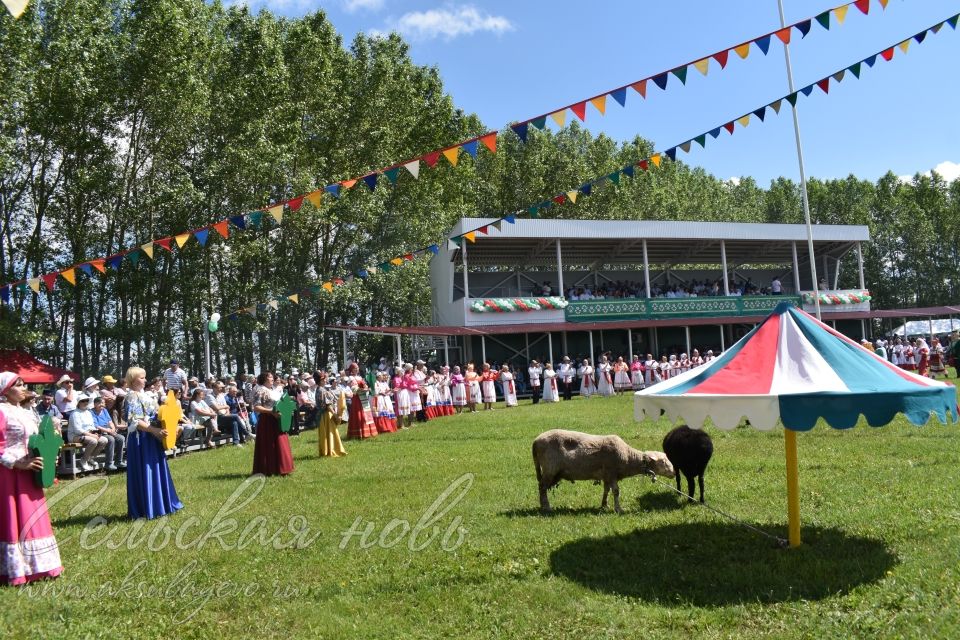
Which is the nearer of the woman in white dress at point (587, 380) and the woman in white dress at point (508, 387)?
the woman in white dress at point (508, 387)

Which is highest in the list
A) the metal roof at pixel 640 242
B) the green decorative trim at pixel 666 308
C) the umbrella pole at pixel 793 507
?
the metal roof at pixel 640 242

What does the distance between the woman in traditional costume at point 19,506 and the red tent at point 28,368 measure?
54.0 ft

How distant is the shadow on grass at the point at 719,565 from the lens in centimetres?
484

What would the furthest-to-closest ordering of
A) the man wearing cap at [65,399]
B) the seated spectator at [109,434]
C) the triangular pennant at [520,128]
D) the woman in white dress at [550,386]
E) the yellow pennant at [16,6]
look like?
the woman in white dress at [550,386] → the man wearing cap at [65,399] → the seated spectator at [109,434] → the triangular pennant at [520,128] → the yellow pennant at [16,6]

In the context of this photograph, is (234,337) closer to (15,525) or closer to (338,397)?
(338,397)

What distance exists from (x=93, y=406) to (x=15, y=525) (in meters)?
8.05

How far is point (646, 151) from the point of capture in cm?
4469

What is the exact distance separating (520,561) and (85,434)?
31.7 ft

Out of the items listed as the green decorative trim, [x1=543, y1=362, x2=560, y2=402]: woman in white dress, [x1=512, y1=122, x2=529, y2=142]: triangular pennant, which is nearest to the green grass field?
[x1=512, y1=122, x2=529, y2=142]: triangular pennant

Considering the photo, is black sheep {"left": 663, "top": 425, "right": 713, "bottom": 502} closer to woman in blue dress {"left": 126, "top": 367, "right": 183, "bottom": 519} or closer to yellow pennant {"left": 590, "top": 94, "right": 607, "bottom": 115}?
yellow pennant {"left": 590, "top": 94, "right": 607, "bottom": 115}

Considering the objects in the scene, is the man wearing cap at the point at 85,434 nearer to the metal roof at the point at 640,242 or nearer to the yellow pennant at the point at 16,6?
the yellow pennant at the point at 16,6

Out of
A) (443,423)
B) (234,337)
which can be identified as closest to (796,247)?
(443,423)

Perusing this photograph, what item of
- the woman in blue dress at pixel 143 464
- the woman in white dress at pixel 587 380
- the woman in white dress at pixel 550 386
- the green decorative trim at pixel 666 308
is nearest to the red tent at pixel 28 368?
the woman in blue dress at pixel 143 464

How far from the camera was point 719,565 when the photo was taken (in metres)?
5.39
